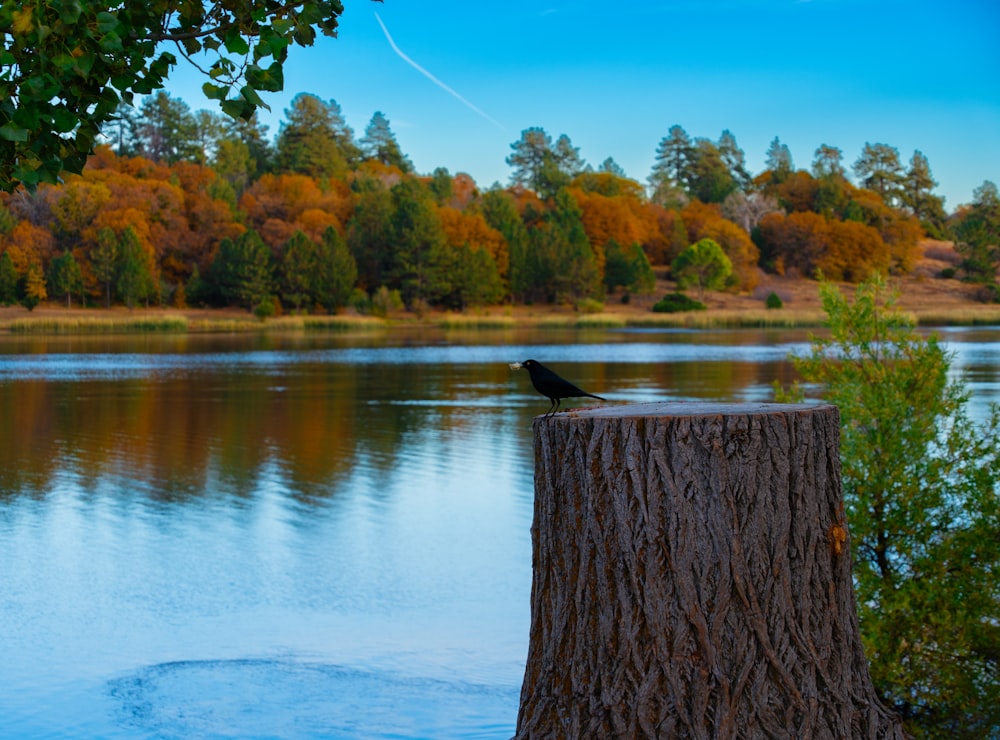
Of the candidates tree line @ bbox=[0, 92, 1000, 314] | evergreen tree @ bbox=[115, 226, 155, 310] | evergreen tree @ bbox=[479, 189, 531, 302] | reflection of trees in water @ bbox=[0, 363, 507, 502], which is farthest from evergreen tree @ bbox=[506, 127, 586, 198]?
reflection of trees in water @ bbox=[0, 363, 507, 502]

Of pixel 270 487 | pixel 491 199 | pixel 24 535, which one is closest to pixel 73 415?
pixel 270 487

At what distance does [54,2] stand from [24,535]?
7.76 metres

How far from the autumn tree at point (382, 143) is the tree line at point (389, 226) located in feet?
0.74

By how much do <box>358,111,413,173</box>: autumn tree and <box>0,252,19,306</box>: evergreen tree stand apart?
6568 cm

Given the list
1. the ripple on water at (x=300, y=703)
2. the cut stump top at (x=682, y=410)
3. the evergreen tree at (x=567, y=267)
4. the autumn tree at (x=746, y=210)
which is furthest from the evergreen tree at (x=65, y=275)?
the cut stump top at (x=682, y=410)

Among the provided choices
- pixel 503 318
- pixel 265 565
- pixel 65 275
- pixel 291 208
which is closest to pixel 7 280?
pixel 65 275

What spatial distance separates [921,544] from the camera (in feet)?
20.6

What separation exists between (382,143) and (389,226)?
5383 centimetres

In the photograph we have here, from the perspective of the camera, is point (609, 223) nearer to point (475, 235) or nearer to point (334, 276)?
point (475, 235)

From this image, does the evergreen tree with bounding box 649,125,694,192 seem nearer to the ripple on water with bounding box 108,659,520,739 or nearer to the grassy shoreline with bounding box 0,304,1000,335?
the grassy shoreline with bounding box 0,304,1000,335

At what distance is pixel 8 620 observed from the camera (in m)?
7.95

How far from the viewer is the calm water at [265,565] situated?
6547mm

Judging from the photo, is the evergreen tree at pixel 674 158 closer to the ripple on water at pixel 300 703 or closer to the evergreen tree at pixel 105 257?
the evergreen tree at pixel 105 257

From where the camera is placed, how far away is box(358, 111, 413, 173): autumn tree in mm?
133125
